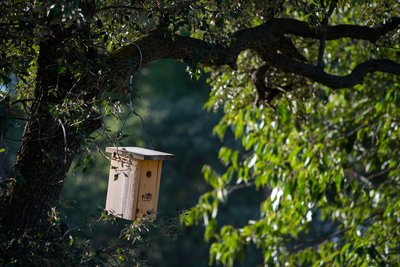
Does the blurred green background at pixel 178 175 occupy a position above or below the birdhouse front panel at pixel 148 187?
above

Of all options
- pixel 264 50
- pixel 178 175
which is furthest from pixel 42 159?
pixel 178 175

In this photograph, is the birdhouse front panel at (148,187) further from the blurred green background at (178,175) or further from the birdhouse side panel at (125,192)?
the blurred green background at (178,175)

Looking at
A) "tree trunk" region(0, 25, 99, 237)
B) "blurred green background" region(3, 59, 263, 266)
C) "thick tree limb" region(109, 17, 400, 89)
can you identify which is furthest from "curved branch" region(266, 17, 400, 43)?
"blurred green background" region(3, 59, 263, 266)

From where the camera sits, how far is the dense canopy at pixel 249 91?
5.16ft

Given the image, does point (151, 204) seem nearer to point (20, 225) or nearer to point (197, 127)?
point (20, 225)

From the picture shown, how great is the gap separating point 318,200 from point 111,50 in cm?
187

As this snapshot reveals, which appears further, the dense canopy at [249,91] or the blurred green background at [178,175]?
the blurred green background at [178,175]

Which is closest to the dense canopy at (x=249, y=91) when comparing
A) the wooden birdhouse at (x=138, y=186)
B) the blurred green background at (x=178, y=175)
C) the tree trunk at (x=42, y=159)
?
the tree trunk at (x=42, y=159)

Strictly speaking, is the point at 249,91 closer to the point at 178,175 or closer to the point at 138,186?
the point at 138,186

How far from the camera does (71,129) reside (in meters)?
1.63

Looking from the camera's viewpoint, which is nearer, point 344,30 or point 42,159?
point 42,159

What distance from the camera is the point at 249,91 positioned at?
3133 mm

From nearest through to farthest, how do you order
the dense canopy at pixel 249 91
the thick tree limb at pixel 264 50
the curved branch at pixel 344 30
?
1. the dense canopy at pixel 249 91
2. the thick tree limb at pixel 264 50
3. the curved branch at pixel 344 30

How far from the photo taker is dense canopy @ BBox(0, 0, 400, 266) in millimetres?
1574
